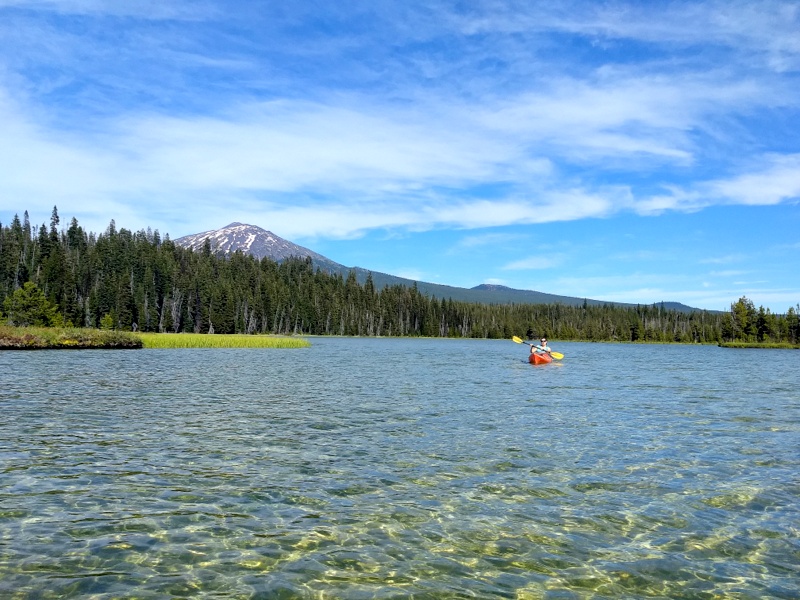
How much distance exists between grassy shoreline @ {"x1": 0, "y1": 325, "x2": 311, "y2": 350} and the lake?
2118 inches

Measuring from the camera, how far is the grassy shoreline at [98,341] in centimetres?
7600

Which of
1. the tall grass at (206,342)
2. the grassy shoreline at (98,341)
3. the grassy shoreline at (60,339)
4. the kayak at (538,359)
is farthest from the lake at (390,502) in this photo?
the tall grass at (206,342)

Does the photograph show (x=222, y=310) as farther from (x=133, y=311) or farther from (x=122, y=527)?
(x=122, y=527)

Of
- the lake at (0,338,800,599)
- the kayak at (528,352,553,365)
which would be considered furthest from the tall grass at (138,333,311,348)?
the lake at (0,338,800,599)

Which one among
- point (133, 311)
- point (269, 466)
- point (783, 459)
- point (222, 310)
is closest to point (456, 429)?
point (269, 466)

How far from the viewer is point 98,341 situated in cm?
8669

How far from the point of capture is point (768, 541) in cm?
1239

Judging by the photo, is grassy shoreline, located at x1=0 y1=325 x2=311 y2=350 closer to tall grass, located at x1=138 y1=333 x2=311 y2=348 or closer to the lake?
tall grass, located at x1=138 y1=333 x2=311 y2=348

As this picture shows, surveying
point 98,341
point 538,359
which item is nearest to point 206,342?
point 98,341

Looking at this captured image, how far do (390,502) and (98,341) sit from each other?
3318 inches

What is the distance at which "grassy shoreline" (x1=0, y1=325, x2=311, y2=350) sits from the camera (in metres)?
76.0

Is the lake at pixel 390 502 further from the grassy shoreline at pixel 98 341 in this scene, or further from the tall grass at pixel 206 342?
the tall grass at pixel 206 342

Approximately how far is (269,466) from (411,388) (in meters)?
23.9

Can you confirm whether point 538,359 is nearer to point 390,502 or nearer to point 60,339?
point 390,502
